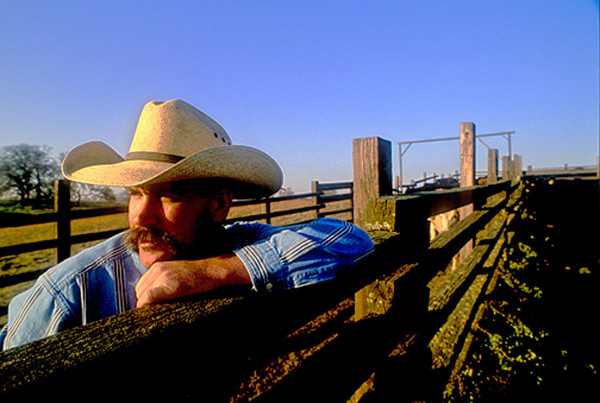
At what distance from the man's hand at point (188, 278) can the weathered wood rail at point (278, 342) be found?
0.07m

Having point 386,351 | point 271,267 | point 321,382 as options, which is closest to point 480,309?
point 386,351

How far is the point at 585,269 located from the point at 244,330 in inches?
319

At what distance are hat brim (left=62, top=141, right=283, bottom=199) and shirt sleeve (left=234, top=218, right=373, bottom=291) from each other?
0.51 metres

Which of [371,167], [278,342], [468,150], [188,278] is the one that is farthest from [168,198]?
[468,150]

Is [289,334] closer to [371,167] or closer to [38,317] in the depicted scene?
[38,317]

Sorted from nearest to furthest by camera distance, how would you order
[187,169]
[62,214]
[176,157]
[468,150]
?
[187,169] < [176,157] < [62,214] < [468,150]

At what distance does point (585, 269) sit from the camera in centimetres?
594

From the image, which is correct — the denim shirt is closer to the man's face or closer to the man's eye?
the man's face

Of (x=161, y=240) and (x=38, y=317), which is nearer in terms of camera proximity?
(x=38, y=317)

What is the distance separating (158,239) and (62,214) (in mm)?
2896

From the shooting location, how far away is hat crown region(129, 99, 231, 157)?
1.52 metres

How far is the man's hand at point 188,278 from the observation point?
72cm

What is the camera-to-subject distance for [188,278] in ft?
2.49

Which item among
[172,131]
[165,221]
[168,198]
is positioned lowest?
[165,221]
